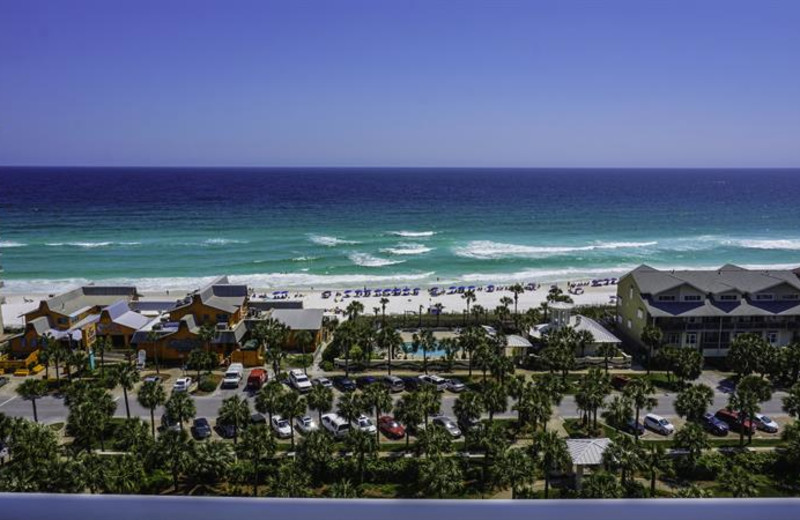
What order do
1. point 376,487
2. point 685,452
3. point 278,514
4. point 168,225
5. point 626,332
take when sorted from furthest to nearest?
point 168,225 < point 626,332 < point 685,452 < point 376,487 < point 278,514

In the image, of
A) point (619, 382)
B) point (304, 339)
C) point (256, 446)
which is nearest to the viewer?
point (256, 446)

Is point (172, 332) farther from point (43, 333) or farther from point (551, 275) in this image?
point (551, 275)

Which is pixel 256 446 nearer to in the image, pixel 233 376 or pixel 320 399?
pixel 320 399

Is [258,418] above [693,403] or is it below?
below

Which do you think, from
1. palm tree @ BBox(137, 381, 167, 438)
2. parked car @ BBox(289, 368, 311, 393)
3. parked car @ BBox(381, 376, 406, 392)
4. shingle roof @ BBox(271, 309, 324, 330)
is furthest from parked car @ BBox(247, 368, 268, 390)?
palm tree @ BBox(137, 381, 167, 438)

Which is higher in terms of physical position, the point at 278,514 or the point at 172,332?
the point at 278,514

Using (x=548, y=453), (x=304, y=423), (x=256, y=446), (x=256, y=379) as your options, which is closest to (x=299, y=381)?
(x=256, y=379)

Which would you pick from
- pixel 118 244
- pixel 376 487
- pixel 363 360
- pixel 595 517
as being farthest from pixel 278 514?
pixel 118 244
